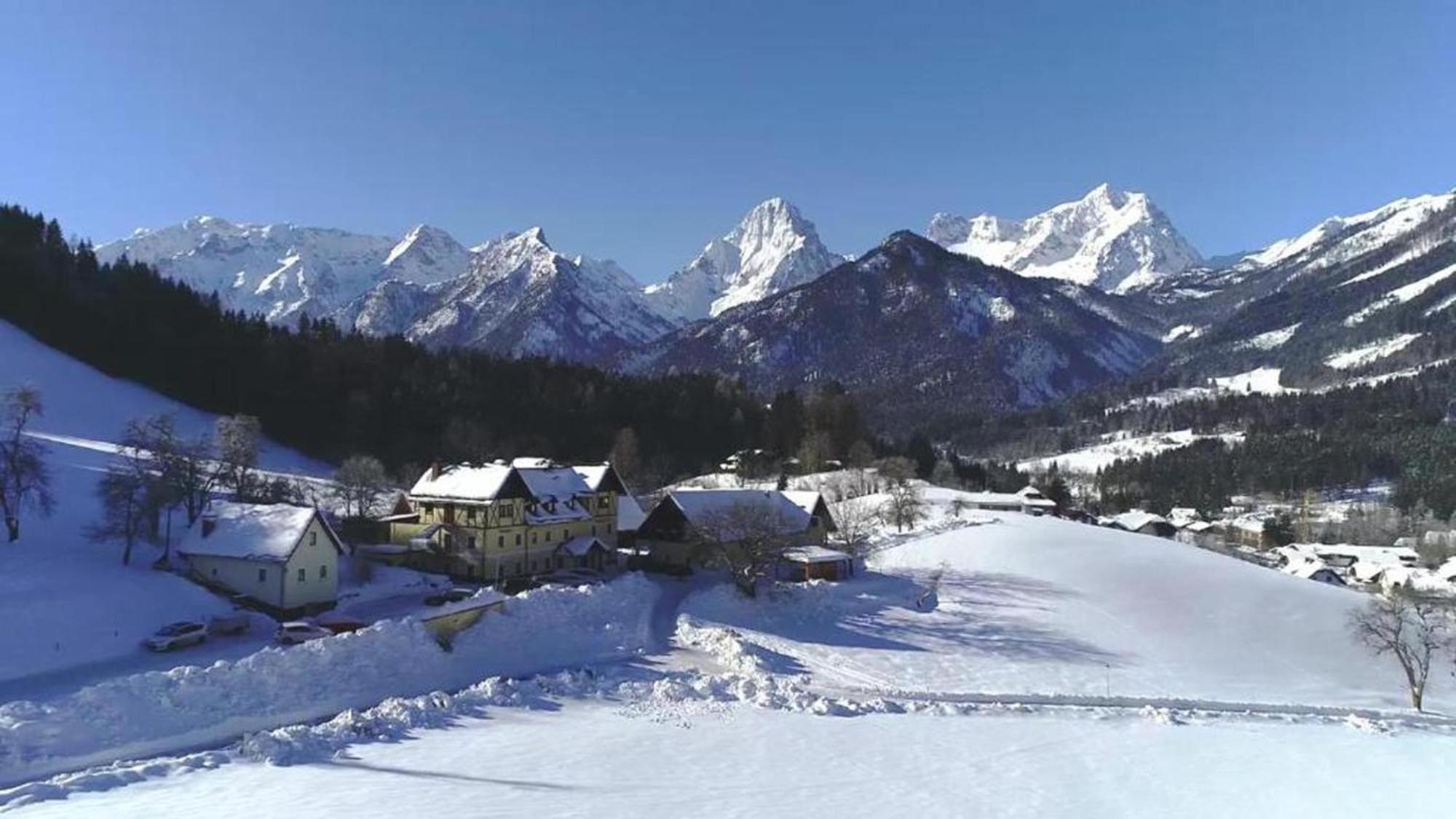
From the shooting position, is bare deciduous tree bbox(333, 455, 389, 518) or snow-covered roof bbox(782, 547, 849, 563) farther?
bare deciduous tree bbox(333, 455, 389, 518)

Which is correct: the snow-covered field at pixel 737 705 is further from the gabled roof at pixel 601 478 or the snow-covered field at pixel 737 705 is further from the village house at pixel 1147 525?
the village house at pixel 1147 525

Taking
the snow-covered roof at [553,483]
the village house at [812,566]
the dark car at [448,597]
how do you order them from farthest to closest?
the snow-covered roof at [553,483] → the village house at [812,566] → the dark car at [448,597]

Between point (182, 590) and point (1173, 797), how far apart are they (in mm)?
41246

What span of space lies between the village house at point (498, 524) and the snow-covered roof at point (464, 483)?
0.21 feet

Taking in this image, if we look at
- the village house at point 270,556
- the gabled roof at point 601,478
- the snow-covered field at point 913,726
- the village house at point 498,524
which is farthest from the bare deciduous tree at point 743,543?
the village house at point 270,556

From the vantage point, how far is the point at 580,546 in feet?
204

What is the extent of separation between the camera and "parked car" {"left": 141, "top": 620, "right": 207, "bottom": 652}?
35.4 m

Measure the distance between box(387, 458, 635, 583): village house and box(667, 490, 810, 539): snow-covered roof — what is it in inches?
268

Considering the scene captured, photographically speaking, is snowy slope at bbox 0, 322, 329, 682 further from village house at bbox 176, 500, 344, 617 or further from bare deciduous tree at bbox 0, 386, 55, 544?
village house at bbox 176, 500, 344, 617

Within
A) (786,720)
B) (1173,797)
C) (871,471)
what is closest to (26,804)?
(786,720)

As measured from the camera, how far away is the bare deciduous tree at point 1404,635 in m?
46.3

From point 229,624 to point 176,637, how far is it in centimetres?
312

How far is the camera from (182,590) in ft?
136

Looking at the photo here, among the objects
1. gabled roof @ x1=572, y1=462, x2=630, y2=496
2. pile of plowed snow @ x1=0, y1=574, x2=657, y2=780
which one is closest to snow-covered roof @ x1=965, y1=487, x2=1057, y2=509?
gabled roof @ x1=572, y1=462, x2=630, y2=496
